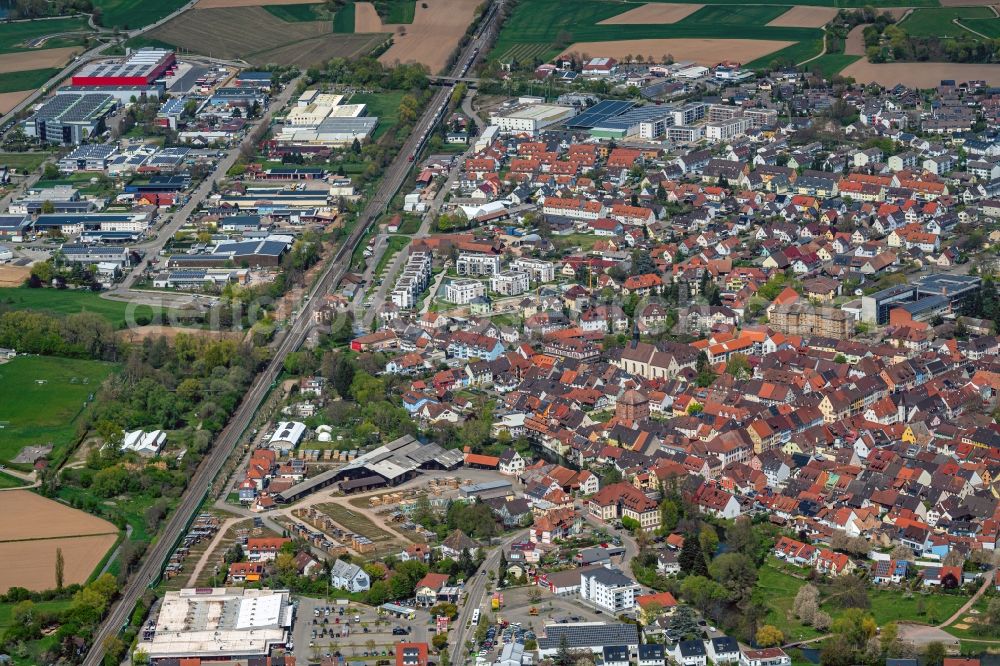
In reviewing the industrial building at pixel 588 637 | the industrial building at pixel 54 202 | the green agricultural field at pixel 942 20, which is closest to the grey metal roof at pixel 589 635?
the industrial building at pixel 588 637

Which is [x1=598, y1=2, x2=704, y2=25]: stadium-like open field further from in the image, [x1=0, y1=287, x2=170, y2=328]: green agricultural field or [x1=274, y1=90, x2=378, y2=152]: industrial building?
[x1=0, y1=287, x2=170, y2=328]: green agricultural field

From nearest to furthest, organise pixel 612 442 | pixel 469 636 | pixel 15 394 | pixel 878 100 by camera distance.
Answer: pixel 469 636
pixel 612 442
pixel 15 394
pixel 878 100

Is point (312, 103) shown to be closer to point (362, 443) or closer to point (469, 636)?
point (362, 443)

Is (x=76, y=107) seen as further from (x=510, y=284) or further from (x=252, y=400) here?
(x=252, y=400)

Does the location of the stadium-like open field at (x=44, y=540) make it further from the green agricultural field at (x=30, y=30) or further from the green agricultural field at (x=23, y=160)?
the green agricultural field at (x=30, y=30)

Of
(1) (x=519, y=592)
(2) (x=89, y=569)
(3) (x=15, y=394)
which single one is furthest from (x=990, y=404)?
(3) (x=15, y=394)
